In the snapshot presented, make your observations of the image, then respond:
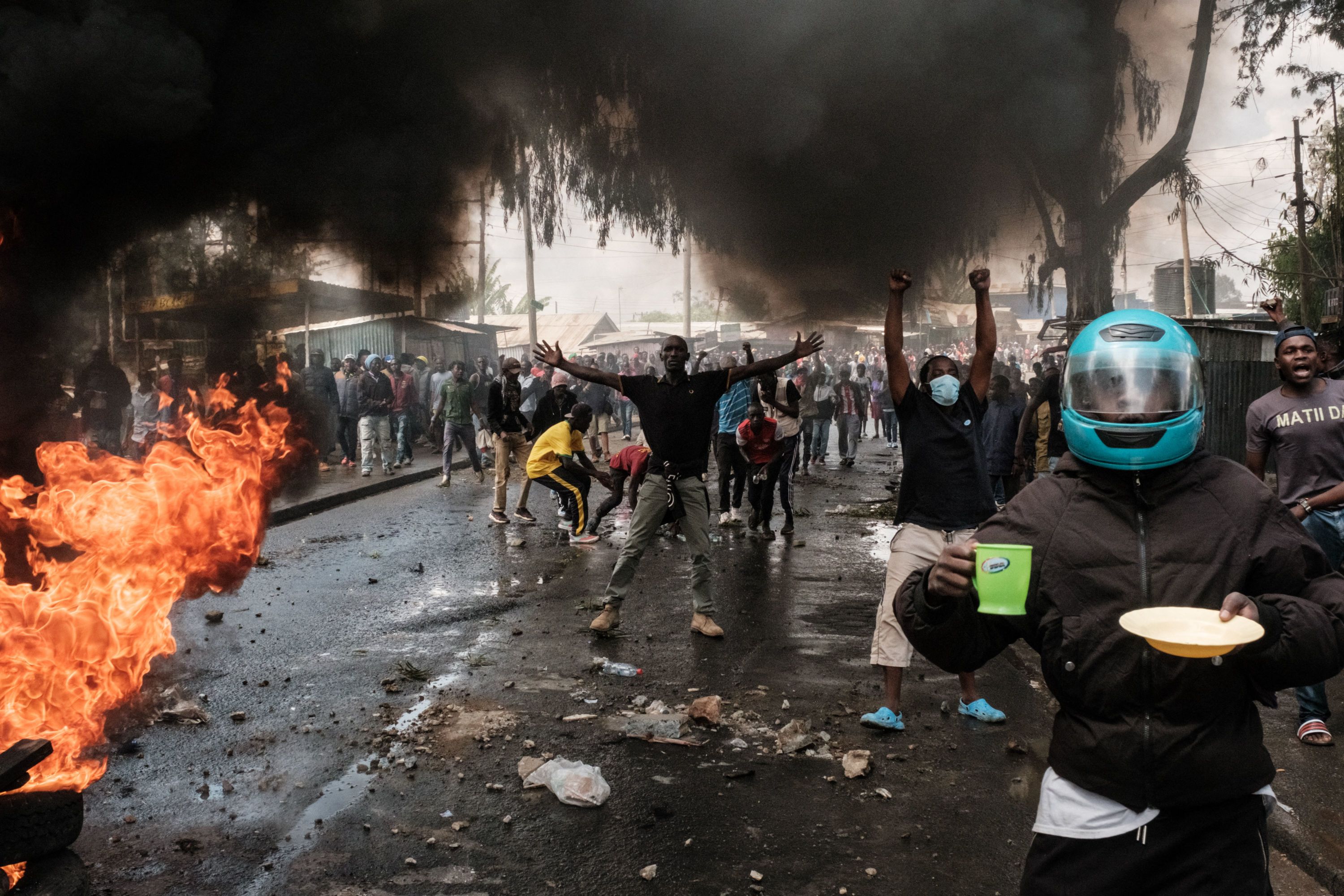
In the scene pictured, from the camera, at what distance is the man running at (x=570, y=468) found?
9.38 m

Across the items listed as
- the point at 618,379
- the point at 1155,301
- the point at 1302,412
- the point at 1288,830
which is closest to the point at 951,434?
the point at 1302,412

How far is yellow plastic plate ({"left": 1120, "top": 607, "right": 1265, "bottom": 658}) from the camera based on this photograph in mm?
1538

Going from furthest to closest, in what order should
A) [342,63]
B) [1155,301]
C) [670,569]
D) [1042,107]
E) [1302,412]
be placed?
[1155,301]
[1042,107]
[670,569]
[342,63]
[1302,412]

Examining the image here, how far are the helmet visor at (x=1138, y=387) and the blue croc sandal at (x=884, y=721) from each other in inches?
110

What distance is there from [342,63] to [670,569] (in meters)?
4.46

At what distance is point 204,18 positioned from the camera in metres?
5.13

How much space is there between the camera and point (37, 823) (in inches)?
113

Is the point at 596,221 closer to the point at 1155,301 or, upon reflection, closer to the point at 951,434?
the point at 951,434

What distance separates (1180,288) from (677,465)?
27.7 meters

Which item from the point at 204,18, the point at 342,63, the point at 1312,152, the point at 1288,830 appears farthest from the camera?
the point at 1312,152

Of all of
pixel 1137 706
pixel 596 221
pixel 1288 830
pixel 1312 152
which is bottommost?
pixel 1288 830

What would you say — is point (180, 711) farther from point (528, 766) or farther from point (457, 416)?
point (457, 416)

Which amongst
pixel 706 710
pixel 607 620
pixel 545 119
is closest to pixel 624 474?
pixel 545 119

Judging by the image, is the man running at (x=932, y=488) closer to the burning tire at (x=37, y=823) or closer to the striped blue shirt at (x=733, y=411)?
the burning tire at (x=37, y=823)
